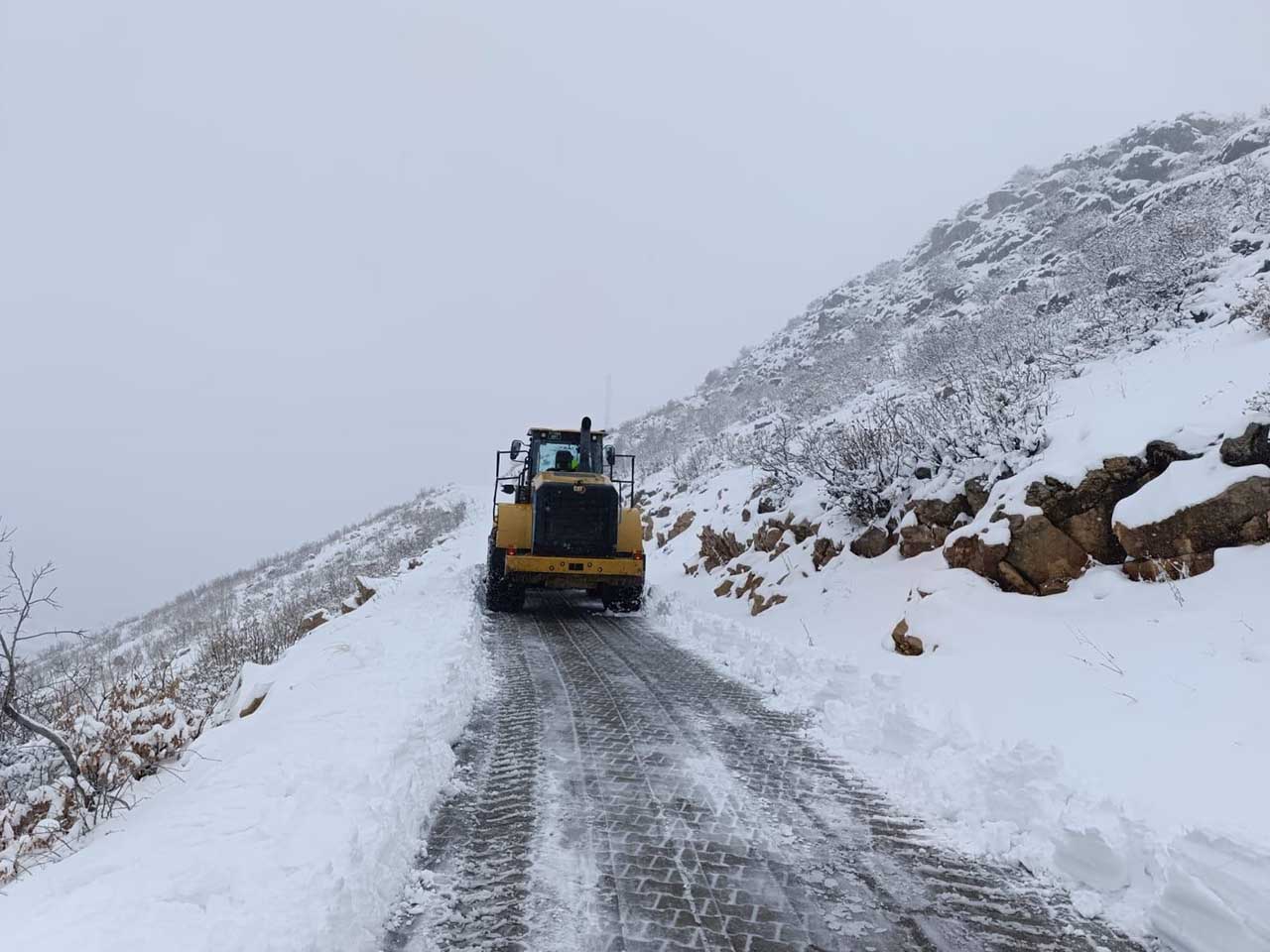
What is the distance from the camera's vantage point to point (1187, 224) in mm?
16625

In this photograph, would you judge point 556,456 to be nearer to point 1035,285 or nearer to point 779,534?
point 779,534

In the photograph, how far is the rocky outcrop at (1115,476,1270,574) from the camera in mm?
6152

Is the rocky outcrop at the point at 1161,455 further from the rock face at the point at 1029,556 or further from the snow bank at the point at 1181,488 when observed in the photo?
the rock face at the point at 1029,556

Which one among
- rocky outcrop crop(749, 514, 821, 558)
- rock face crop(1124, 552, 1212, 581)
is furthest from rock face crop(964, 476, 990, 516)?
rocky outcrop crop(749, 514, 821, 558)

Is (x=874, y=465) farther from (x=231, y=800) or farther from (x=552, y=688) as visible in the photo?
(x=231, y=800)

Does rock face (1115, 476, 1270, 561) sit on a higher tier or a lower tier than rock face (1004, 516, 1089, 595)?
higher

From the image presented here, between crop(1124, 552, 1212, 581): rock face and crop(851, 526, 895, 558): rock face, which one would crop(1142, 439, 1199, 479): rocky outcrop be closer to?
crop(1124, 552, 1212, 581): rock face

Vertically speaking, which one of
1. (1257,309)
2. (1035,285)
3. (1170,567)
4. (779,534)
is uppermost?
(1035,285)

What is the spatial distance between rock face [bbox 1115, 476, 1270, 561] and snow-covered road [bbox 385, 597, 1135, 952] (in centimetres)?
383

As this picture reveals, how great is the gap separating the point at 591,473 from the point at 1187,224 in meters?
15.3

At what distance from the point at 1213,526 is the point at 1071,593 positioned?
137 centimetres

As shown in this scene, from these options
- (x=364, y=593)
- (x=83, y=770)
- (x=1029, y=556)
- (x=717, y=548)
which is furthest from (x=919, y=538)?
(x=364, y=593)

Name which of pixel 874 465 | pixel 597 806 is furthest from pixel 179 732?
pixel 874 465

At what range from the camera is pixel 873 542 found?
35.3ft
